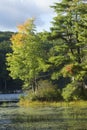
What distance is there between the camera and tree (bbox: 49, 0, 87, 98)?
52156 millimetres

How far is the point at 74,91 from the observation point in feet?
168

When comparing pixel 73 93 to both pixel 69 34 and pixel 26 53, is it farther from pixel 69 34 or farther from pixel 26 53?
pixel 26 53

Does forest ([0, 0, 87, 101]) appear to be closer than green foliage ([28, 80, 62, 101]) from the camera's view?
Yes

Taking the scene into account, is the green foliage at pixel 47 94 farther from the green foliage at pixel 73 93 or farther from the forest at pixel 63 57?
the green foliage at pixel 73 93

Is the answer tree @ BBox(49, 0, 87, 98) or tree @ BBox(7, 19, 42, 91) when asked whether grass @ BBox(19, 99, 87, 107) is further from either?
tree @ BBox(7, 19, 42, 91)

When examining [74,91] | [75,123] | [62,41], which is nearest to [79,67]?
[74,91]

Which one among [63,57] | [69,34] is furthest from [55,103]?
[69,34]

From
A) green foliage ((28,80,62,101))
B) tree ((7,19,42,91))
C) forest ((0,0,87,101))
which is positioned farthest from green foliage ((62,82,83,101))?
tree ((7,19,42,91))

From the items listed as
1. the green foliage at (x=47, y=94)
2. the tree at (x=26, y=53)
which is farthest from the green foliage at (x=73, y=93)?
the tree at (x=26, y=53)

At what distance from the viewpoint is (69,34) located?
179ft

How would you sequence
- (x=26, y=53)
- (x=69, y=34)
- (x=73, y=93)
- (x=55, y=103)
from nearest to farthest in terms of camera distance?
1. (x=73, y=93)
2. (x=55, y=103)
3. (x=69, y=34)
4. (x=26, y=53)

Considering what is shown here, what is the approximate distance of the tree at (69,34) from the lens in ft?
171

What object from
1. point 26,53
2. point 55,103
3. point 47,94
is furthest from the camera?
point 26,53

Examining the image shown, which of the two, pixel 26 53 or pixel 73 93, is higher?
pixel 26 53
